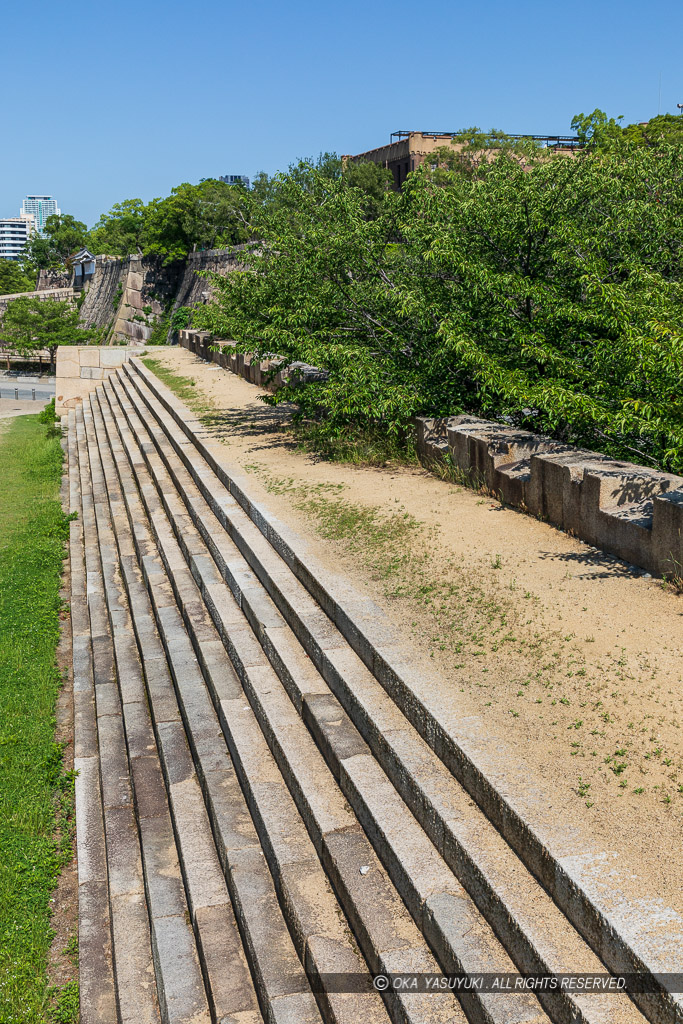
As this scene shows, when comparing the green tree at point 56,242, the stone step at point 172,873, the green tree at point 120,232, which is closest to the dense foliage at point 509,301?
the stone step at point 172,873

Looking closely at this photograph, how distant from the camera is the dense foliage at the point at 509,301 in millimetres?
7078

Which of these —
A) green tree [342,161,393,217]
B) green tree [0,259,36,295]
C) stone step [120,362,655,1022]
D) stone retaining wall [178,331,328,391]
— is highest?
green tree [342,161,393,217]

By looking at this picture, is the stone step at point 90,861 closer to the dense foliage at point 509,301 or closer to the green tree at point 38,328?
the dense foliage at point 509,301

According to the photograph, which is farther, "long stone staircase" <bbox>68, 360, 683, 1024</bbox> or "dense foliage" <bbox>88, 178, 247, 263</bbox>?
"dense foliage" <bbox>88, 178, 247, 263</bbox>

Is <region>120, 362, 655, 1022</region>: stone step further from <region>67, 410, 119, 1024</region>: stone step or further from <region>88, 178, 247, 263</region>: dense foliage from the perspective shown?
<region>88, 178, 247, 263</region>: dense foliage

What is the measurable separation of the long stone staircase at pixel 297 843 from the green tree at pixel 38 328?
45.7m

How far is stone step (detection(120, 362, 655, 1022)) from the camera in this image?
275 centimetres

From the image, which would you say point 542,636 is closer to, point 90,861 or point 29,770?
point 90,861

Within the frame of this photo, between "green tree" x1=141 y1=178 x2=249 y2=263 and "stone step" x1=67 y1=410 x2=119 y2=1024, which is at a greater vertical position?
"green tree" x1=141 y1=178 x2=249 y2=263

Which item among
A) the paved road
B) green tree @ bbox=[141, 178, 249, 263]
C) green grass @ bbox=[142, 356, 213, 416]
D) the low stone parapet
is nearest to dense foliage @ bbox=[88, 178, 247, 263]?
green tree @ bbox=[141, 178, 249, 263]

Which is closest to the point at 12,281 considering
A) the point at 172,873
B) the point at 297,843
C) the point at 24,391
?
the point at 24,391

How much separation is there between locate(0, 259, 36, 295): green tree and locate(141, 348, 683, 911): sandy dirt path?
81.1 meters

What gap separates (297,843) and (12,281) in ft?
281

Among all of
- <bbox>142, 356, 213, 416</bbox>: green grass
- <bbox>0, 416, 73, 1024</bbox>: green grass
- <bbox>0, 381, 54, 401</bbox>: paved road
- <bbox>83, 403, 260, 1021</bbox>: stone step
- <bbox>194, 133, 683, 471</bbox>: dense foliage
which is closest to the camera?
<bbox>83, 403, 260, 1021</bbox>: stone step
